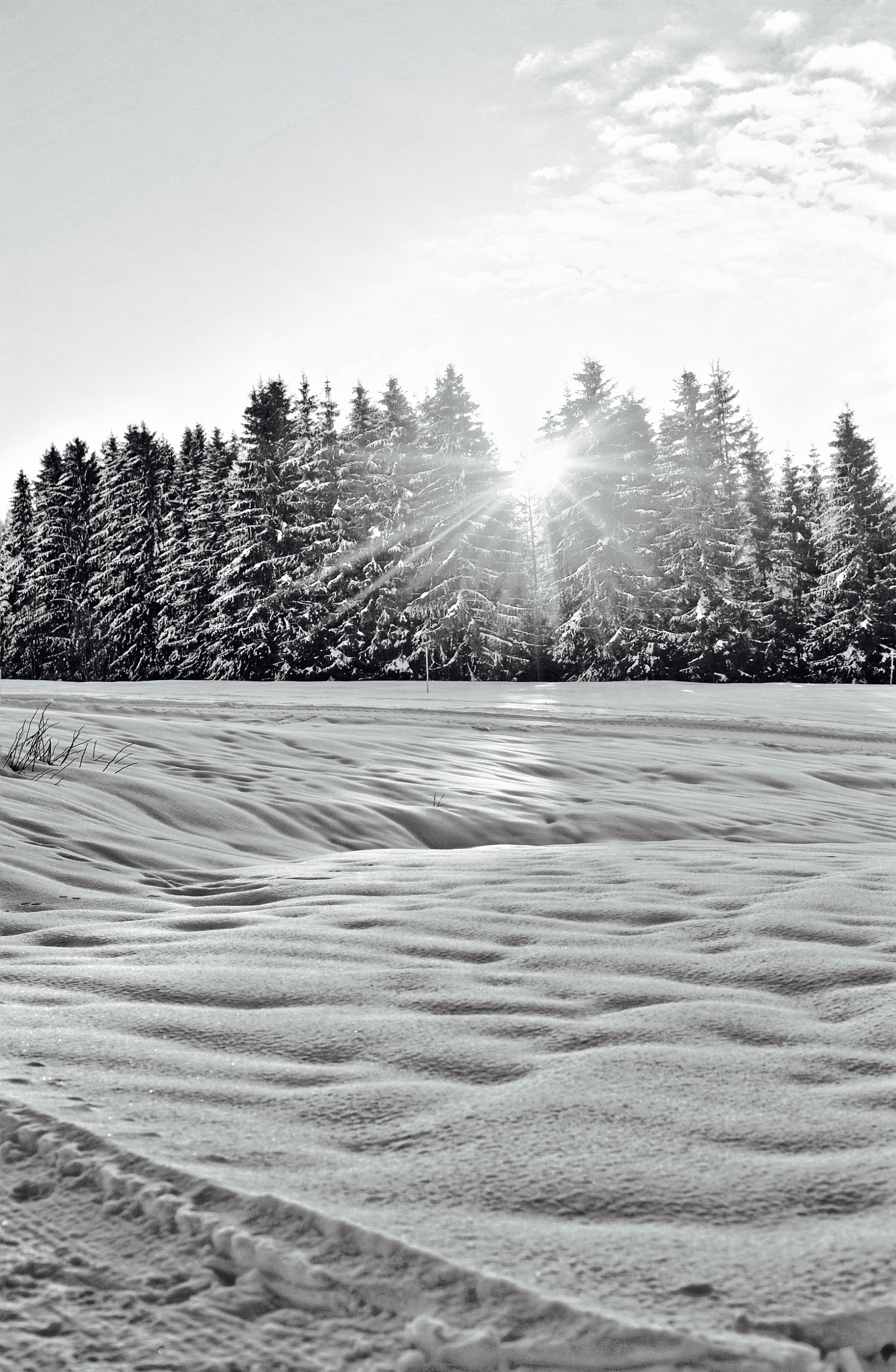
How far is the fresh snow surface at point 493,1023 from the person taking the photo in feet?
3.35

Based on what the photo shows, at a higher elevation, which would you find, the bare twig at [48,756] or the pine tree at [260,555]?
the pine tree at [260,555]

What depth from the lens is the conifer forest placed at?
31.5m

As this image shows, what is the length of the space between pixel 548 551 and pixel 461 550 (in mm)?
5272

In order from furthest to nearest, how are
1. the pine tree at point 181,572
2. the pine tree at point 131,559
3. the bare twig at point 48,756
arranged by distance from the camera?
the pine tree at point 131,559
the pine tree at point 181,572
the bare twig at point 48,756

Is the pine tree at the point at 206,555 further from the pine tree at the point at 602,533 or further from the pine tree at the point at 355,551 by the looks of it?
the pine tree at the point at 602,533

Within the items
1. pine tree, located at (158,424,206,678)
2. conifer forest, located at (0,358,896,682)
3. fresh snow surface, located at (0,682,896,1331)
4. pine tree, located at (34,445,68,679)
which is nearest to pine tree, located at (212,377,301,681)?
conifer forest, located at (0,358,896,682)

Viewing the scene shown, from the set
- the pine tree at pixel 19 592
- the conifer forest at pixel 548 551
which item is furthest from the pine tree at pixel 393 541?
the pine tree at pixel 19 592

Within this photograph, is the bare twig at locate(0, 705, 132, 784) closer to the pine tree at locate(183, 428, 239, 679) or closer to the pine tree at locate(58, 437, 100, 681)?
the pine tree at locate(183, 428, 239, 679)

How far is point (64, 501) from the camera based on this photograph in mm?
41094

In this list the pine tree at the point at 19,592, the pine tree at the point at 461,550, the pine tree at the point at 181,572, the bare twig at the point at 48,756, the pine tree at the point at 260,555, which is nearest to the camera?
the bare twig at the point at 48,756

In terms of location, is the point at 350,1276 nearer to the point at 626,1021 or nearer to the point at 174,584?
the point at 626,1021

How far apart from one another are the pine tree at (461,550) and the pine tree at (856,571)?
31.7 ft

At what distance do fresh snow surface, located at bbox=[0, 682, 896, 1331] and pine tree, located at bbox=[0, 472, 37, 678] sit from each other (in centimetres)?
3940

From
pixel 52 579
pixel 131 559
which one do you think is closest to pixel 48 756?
pixel 131 559
